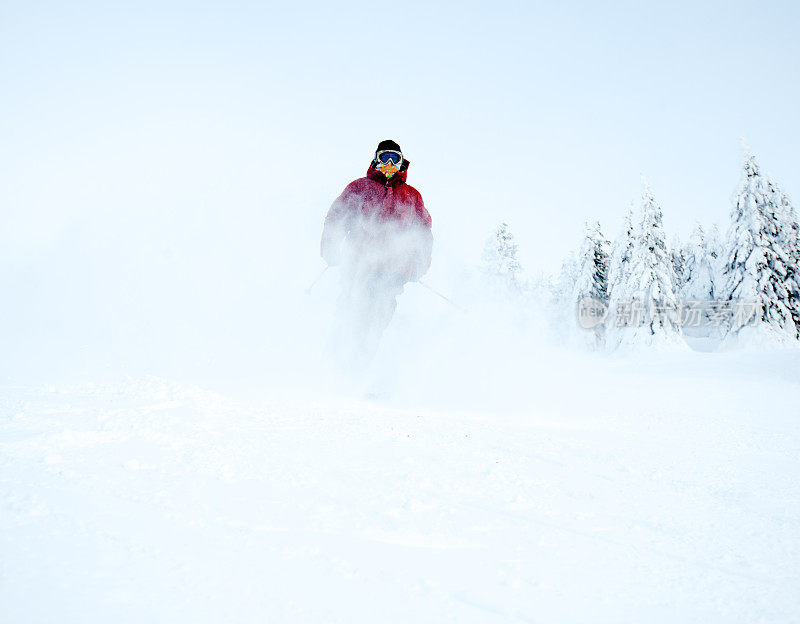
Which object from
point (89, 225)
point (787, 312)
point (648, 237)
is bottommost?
point (89, 225)

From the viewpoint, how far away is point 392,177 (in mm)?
6812

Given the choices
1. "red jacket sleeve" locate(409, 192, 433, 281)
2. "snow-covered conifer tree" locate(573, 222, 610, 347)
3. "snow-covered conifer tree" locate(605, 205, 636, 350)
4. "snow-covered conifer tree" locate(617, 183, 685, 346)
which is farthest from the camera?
"snow-covered conifer tree" locate(573, 222, 610, 347)

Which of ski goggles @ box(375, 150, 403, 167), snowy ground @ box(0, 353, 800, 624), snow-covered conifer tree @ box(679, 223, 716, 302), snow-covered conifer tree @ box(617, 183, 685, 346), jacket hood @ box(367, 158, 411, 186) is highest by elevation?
snow-covered conifer tree @ box(679, 223, 716, 302)

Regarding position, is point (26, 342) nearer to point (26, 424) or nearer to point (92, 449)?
point (26, 424)

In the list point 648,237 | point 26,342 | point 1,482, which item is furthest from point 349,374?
point 648,237

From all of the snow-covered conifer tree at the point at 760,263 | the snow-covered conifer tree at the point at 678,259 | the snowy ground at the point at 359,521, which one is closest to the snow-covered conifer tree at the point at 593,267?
the snow-covered conifer tree at the point at 760,263

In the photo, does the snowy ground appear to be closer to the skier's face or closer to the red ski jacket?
the red ski jacket

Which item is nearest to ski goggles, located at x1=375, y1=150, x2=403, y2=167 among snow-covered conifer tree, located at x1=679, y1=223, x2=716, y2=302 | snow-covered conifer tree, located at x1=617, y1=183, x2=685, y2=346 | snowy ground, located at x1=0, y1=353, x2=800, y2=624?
snowy ground, located at x1=0, y1=353, x2=800, y2=624

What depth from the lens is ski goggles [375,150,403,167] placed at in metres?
6.78

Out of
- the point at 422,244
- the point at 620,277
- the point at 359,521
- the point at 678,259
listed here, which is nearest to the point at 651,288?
the point at 620,277

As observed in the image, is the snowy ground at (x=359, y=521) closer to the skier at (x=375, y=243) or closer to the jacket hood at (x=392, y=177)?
the skier at (x=375, y=243)

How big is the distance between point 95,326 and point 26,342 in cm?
157

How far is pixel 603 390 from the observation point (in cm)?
671

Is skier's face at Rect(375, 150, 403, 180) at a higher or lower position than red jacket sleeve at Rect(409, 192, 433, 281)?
higher
